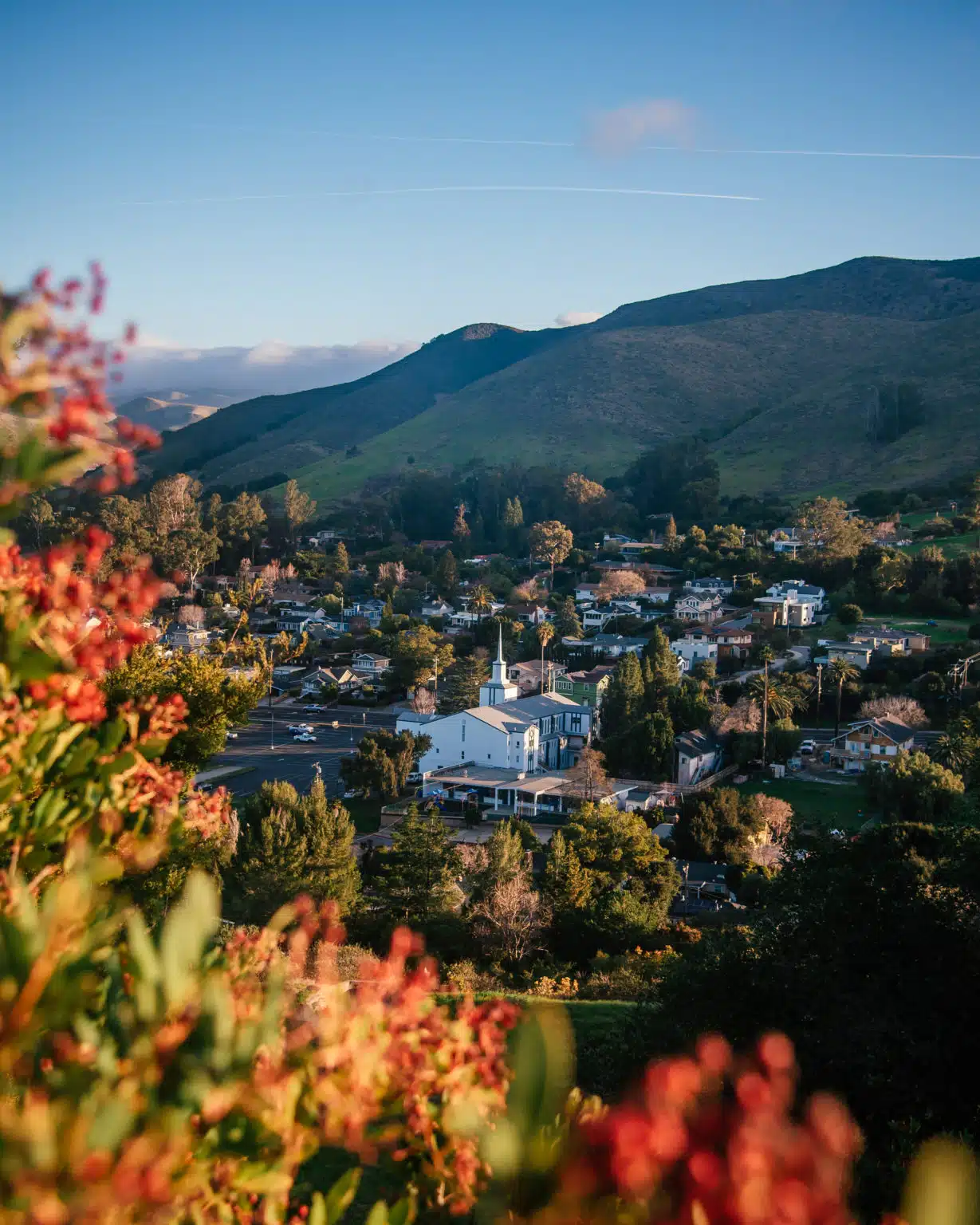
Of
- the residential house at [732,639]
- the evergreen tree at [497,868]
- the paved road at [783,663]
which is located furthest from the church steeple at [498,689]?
the evergreen tree at [497,868]

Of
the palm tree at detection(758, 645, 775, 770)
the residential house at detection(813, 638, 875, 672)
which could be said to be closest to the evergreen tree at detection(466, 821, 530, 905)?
the palm tree at detection(758, 645, 775, 770)

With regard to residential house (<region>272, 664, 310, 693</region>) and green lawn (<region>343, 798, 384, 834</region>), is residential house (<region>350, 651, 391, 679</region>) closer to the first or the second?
residential house (<region>272, 664, 310, 693</region>)

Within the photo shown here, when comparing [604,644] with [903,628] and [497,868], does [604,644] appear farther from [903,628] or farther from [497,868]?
[497,868]

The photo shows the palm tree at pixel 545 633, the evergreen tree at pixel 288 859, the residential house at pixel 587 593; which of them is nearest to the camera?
the evergreen tree at pixel 288 859

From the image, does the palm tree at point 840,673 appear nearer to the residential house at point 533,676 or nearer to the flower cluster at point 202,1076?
the residential house at point 533,676

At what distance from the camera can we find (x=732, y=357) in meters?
134

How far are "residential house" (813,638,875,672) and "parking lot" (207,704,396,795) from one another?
17123mm

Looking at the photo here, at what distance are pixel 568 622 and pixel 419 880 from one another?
36424mm

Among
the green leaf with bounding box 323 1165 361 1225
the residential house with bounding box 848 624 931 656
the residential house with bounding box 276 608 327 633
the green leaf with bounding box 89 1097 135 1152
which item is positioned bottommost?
the residential house with bounding box 276 608 327 633

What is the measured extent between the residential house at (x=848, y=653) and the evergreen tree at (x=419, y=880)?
82.3ft

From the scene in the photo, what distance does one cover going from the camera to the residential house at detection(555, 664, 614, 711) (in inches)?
1746

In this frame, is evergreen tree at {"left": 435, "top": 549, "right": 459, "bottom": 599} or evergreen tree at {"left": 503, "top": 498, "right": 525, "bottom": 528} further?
evergreen tree at {"left": 503, "top": 498, "right": 525, "bottom": 528}

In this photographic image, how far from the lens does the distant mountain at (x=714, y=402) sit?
307ft

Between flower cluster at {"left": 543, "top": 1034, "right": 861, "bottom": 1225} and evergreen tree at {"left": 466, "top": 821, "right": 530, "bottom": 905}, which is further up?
flower cluster at {"left": 543, "top": 1034, "right": 861, "bottom": 1225}
